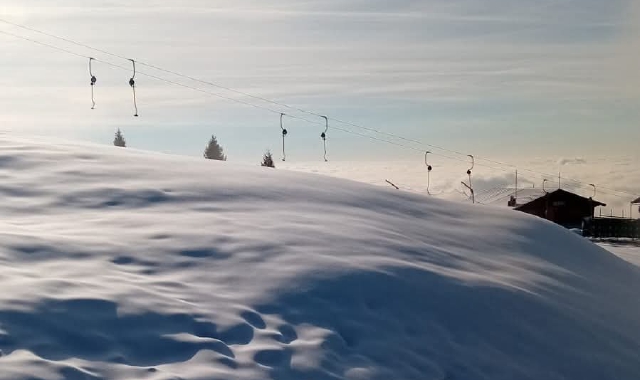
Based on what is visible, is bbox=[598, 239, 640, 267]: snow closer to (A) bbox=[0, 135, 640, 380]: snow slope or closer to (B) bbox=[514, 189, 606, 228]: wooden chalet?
(A) bbox=[0, 135, 640, 380]: snow slope

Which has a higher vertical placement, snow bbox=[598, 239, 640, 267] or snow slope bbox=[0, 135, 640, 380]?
snow slope bbox=[0, 135, 640, 380]

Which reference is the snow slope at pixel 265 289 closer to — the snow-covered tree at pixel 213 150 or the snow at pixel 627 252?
the snow at pixel 627 252

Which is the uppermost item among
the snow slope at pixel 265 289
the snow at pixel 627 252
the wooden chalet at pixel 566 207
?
the snow slope at pixel 265 289

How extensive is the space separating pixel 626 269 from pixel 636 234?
125ft

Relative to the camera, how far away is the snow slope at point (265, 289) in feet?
16.1

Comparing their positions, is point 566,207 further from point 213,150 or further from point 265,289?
point 265,289

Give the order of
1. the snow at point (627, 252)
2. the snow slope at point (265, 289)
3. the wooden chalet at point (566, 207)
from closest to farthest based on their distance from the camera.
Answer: the snow slope at point (265, 289), the snow at point (627, 252), the wooden chalet at point (566, 207)

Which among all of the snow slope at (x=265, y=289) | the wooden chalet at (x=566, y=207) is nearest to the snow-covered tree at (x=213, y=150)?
the wooden chalet at (x=566, y=207)

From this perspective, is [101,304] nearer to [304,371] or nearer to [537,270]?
[304,371]

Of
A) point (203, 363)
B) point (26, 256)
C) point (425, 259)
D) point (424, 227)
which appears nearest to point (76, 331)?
point (203, 363)

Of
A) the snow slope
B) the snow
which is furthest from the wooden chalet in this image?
the snow slope

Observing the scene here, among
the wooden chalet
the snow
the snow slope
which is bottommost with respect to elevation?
the wooden chalet

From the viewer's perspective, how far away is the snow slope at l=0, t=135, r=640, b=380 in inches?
193

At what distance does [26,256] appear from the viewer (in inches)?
237
